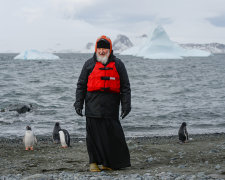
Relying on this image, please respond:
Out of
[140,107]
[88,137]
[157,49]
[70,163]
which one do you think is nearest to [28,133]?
[70,163]

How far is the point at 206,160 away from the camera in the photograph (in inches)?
223

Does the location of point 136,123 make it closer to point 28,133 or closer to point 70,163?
point 28,133

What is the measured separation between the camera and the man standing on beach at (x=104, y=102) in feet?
14.6

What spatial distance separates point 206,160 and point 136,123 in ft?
24.5

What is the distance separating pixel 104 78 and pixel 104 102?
0.32 meters

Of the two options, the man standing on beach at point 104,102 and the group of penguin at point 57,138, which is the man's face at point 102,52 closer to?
the man standing on beach at point 104,102

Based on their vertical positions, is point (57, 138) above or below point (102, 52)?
below

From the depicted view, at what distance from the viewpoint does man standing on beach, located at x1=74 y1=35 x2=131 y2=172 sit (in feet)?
14.6

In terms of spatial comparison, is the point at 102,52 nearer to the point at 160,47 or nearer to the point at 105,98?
the point at 105,98

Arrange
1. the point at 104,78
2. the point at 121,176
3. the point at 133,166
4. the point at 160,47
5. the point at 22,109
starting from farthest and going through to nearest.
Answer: the point at 160,47
the point at 22,109
the point at 133,166
the point at 104,78
the point at 121,176

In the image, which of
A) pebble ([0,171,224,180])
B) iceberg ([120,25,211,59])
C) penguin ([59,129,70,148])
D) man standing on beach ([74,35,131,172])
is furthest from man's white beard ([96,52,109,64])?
iceberg ([120,25,211,59])

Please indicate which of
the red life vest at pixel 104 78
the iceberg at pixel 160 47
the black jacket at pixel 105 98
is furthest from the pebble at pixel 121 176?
the iceberg at pixel 160 47

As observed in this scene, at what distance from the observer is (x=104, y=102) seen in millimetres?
4492

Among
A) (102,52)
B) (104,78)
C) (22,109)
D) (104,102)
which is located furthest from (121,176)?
(22,109)
